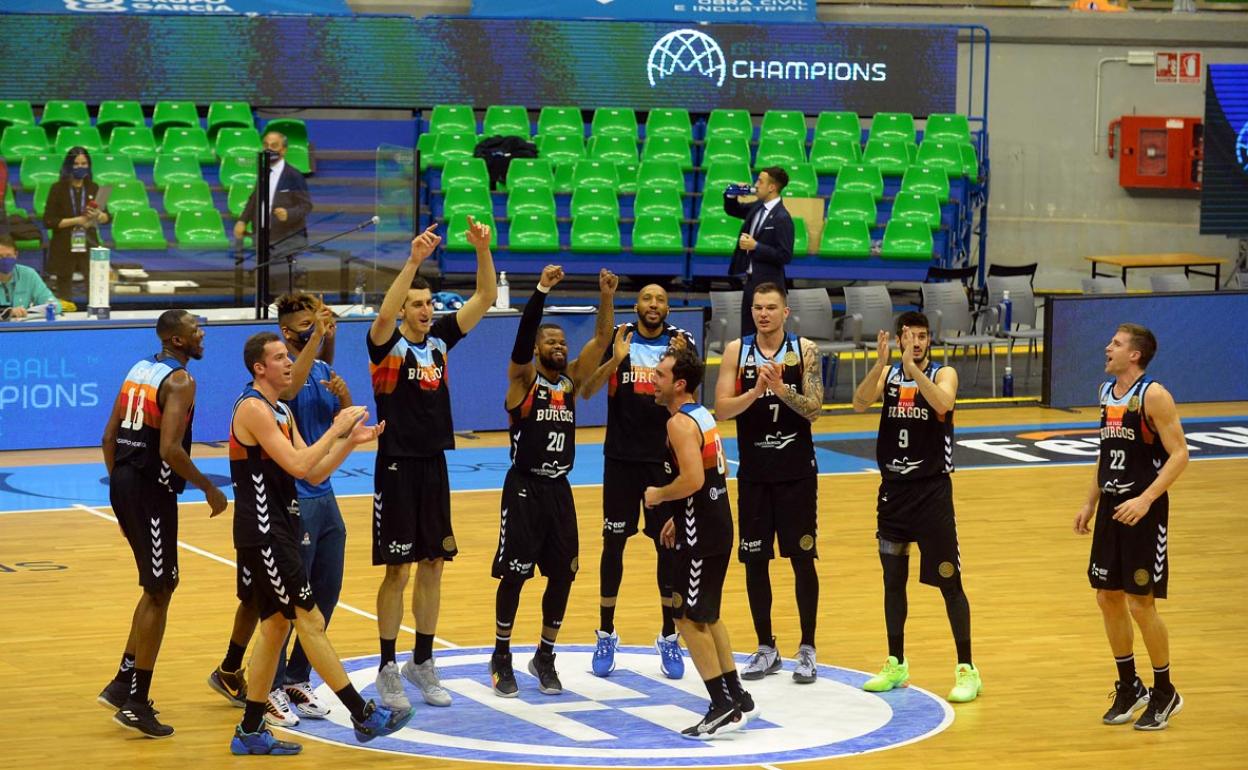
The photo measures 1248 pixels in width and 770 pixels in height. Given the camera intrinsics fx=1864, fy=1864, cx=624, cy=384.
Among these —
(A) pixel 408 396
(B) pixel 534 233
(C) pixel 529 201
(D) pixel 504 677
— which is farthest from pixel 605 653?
(C) pixel 529 201

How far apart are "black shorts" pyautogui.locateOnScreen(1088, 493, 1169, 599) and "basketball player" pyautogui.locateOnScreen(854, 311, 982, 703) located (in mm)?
737

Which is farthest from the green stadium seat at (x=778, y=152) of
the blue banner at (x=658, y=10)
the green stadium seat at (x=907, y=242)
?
the blue banner at (x=658, y=10)

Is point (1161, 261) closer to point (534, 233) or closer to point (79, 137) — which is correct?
point (534, 233)

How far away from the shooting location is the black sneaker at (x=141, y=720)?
8.21m

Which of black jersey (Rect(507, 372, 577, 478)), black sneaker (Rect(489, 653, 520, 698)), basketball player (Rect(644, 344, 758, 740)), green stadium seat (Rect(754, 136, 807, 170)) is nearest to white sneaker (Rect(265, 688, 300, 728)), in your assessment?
black sneaker (Rect(489, 653, 520, 698))

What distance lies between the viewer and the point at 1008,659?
983 centimetres

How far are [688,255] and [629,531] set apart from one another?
11.8 m

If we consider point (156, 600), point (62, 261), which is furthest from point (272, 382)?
point (62, 261)

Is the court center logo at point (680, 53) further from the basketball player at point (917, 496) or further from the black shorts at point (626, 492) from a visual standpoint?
the basketball player at point (917, 496)

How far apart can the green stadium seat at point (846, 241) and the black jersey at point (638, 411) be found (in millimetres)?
11858

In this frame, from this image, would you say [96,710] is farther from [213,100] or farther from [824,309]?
[213,100]

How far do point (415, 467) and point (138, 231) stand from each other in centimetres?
774

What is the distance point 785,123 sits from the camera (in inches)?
896

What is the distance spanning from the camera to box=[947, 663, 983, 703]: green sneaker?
29.2 feet
